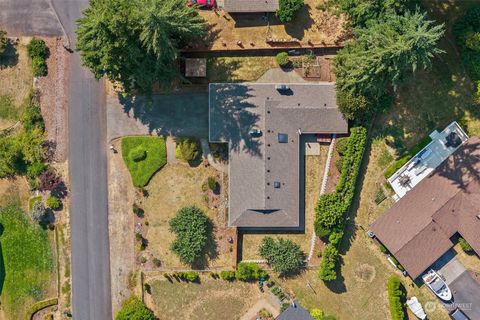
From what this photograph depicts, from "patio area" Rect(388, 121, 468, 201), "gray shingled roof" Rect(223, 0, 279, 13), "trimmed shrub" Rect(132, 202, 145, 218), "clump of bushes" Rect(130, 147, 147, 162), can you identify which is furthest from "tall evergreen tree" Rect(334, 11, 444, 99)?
"trimmed shrub" Rect(132, 202, 145, 218)

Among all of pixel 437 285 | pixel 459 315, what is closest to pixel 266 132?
pixel 437 285

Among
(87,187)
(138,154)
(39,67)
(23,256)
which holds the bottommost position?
(23,256)

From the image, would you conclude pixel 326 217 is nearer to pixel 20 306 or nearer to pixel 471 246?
pixel 471 246

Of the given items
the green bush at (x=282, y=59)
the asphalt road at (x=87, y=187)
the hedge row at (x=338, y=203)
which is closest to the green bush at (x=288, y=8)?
the green bush at (x=282, y=59)

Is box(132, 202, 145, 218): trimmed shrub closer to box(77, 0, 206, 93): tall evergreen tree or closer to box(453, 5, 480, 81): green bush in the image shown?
box(77, 0, 206, 93): tall evergreen tree

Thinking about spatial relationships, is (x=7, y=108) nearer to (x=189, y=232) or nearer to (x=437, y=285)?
(x=189, y=232)

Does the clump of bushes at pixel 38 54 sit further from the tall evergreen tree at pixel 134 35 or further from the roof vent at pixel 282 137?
the roof vent at pixel 282 137
